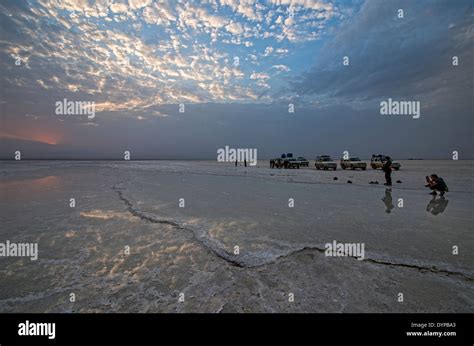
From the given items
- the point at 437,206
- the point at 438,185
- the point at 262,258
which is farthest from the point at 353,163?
the point at 262,258

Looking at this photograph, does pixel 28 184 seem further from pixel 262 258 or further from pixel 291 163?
pixel 291 163

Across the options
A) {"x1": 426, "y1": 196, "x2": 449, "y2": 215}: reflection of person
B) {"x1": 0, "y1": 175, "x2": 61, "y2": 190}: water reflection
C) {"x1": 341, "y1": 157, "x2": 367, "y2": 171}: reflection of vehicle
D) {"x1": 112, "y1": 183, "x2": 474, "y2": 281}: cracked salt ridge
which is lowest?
{"x1": 112, "y1": 183, "x2": 474, "y2": 281}: cracked salt ridge

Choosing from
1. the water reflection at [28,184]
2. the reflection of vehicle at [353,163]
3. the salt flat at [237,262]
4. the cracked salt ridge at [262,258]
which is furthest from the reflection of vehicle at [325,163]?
the water reflection at [28,184]

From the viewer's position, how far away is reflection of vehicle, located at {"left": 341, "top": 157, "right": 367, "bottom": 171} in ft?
102

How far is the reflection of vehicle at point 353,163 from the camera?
31.0 meters

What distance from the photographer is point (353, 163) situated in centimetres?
3173

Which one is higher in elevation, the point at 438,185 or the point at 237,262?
the point at 438,185

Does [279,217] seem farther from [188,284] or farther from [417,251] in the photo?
[188,284]

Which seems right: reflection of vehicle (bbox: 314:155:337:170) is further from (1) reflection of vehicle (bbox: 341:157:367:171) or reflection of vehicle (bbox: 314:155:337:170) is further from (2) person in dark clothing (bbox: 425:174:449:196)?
(2) person in dark clothing (bbox: 425:174:449:196)

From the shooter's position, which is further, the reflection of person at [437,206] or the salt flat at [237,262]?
the reflection of person at [437,206]

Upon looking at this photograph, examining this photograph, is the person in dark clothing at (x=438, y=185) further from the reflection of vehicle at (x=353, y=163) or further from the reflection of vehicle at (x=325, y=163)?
the reflection of vehicle at (x=353, y=163)

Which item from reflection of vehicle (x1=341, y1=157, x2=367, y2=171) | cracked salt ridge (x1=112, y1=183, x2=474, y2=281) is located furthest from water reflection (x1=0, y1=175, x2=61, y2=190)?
reflection of vehicle (x1=341, y1=157, x2=367, y2=171)
